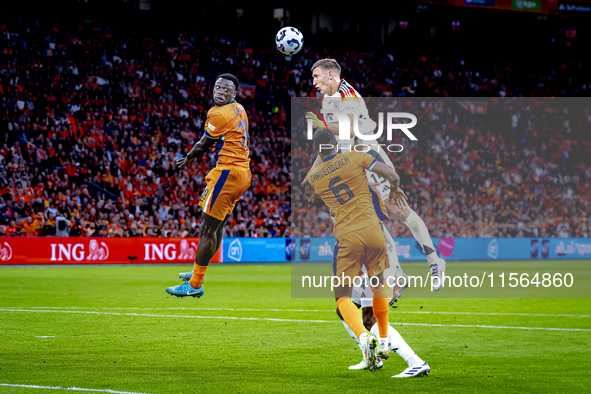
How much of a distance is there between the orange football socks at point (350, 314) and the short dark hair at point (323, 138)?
159 cm

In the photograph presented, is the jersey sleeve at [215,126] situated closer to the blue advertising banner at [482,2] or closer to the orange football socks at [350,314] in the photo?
the orange football socks at [350,314]

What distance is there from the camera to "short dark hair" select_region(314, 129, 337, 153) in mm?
7445

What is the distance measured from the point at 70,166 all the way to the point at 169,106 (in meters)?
5.70

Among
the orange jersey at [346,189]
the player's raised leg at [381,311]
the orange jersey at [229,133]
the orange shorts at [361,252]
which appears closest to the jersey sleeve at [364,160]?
the orange jersey at [346,189]

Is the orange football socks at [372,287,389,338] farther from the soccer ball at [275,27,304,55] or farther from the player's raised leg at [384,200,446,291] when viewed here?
the soccer ball at [275,27,304,55]

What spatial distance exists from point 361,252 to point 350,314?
25.5 inches

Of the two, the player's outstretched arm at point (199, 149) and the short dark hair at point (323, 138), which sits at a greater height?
the short dark hair at point (323, 138)

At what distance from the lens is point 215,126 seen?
24.4 feet

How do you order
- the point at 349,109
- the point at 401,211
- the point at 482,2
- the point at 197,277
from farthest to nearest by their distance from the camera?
the point at 482,2 → the point at 401,211 → the point at 349,109 → the point at 197,277

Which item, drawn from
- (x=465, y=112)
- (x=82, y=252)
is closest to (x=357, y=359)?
(x=82, y=252)

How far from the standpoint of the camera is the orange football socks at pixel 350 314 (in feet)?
24.8

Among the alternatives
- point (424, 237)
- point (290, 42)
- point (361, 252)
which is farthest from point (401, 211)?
point (290, 42)

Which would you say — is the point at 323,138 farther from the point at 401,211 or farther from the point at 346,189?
the point at 401,211

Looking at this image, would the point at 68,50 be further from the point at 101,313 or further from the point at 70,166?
the point at 101,313
